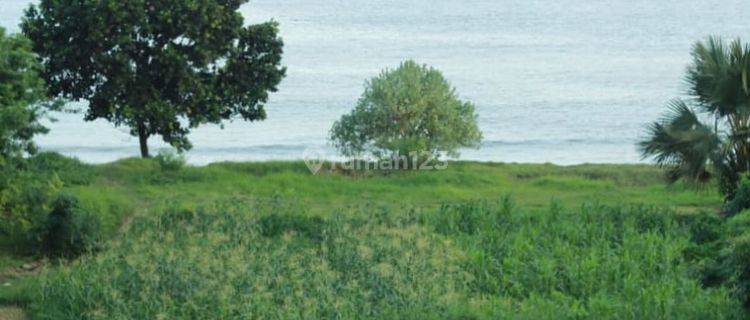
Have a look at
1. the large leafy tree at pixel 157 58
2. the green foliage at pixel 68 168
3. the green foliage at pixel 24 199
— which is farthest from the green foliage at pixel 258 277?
the large leafy tree at pixel 157 58

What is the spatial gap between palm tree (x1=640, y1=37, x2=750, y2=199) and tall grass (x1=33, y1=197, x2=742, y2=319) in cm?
83

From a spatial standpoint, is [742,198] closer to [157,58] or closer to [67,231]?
[67,231]

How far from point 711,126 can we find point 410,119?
16.9ft

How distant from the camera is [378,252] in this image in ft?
48.5

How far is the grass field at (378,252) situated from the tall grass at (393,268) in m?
0.02

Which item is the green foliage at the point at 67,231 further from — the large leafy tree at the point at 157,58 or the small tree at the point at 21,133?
the large leafy tree at the point at 157,58

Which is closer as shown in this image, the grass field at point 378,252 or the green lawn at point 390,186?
the grass field at point 378,252

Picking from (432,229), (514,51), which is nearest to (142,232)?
(432,229)

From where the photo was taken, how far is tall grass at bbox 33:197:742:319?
12.9 m

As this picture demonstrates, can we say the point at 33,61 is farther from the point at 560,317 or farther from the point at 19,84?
the point at 560,317

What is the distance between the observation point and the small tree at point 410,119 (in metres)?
21.2

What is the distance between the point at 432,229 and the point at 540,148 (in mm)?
17073

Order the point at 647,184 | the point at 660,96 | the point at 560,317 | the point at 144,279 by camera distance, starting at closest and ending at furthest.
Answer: the point at 560,317 < the point at 144,279 < the point at 647,184 < the point at 660,96

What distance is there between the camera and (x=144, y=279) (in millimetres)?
13438
